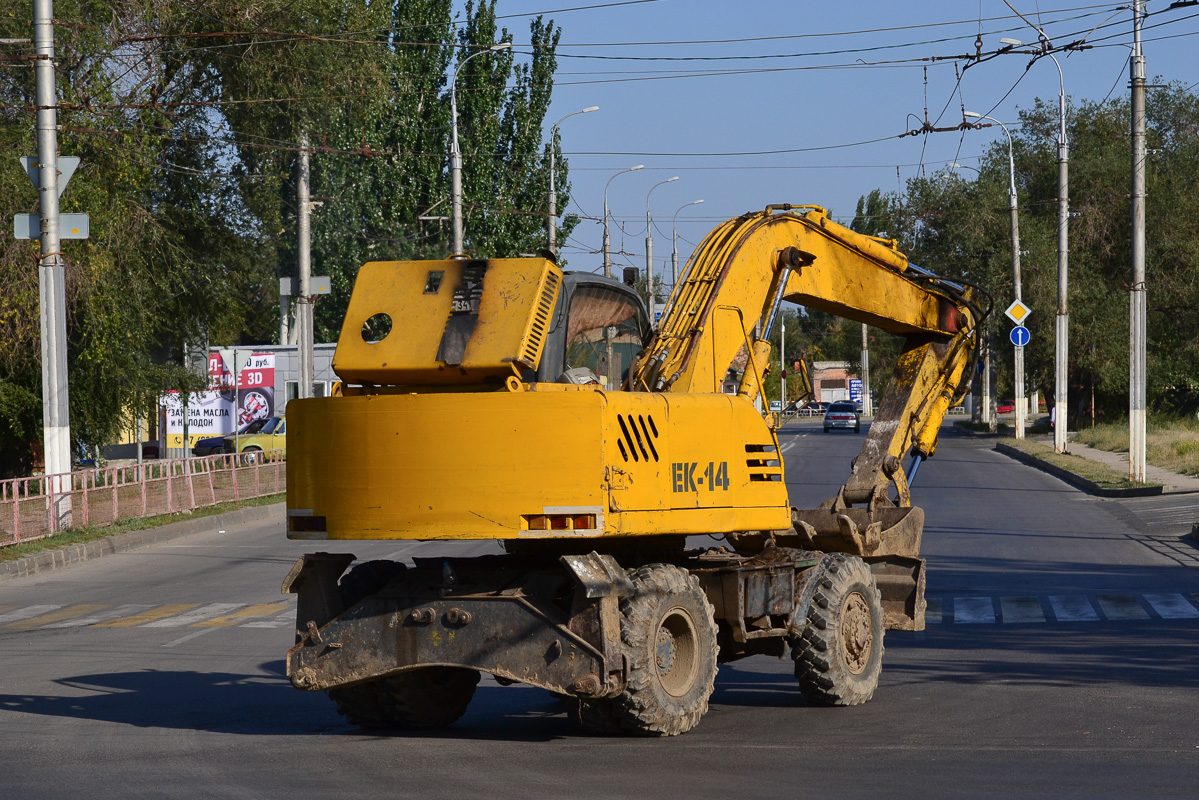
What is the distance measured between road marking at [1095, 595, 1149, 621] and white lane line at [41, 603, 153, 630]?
10231mm

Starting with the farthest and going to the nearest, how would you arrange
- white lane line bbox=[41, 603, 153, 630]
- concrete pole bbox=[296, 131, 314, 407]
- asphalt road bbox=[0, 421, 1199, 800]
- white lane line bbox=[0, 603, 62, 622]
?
concrete pole bbox=[296, 131, 314, 407] → white lane line bbox=[0, 603, 62, 622] → white lane line bbox=[41, 603, 153, 630] → asphalt road bbox=[0, 421, 1199, 800]

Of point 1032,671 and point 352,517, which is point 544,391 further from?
point 1032,671

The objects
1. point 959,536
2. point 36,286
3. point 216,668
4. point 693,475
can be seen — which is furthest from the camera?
point 36,286

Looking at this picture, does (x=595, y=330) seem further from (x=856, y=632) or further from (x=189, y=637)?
(x=189, y=637)

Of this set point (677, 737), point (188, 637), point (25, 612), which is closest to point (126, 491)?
Result: point (25, 612)

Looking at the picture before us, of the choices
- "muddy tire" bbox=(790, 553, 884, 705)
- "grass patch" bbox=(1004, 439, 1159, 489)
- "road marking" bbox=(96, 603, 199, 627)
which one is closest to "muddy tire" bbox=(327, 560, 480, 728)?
"muddy tire" bbox=(790, 553, 884, 705)

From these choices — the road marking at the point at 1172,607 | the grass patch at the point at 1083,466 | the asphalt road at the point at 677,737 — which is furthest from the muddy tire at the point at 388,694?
the grass patch at the point at 1083,466

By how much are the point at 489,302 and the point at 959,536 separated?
1531 centimetres

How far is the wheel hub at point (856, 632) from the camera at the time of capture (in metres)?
9.83

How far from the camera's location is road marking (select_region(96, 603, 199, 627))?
48.5 ft

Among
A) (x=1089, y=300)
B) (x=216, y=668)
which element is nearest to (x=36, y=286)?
(x=216, y=668)

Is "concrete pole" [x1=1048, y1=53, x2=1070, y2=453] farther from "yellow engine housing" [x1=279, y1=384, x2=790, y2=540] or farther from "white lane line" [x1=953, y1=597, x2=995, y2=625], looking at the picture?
"yellow engine housing" [x1=279, y1=384, x2=790, y2=540]

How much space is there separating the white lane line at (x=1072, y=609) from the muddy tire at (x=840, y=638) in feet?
15.1

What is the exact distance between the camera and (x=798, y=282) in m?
10.4
